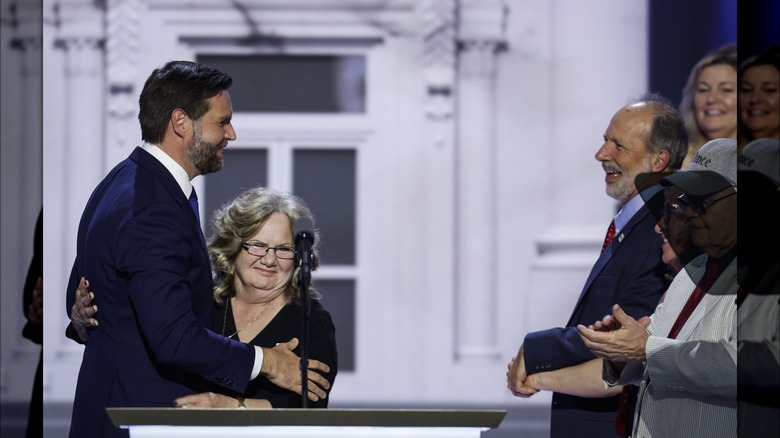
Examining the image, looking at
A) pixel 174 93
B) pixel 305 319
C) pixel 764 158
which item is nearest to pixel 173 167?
pixel 174 93

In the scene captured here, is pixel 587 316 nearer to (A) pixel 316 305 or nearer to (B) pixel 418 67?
(A) pixel 316 305

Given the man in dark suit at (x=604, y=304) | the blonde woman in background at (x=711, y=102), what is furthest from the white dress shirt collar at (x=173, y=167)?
the blonde woman in background at (x=711, y=102)

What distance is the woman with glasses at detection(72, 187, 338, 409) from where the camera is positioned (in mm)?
3578

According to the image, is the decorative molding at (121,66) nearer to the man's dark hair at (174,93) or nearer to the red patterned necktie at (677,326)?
the man's dark hair at (174,93)

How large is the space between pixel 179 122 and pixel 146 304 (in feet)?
2.14

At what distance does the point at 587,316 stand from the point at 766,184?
1053 millimetres

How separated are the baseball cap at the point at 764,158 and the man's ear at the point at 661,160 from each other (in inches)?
44.7

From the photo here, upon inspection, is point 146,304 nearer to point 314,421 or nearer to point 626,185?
point 314,421

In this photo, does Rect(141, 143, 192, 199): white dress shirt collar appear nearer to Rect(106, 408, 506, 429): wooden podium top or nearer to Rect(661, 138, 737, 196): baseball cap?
Rect(106, 408, 506, 429): wooden podium top

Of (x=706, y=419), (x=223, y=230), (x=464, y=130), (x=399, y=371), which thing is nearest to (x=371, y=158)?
(x=464, y=130)

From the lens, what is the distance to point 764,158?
2.71m

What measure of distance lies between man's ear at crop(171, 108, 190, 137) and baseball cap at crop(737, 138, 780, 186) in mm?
1659

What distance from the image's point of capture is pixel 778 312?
264 centimetres

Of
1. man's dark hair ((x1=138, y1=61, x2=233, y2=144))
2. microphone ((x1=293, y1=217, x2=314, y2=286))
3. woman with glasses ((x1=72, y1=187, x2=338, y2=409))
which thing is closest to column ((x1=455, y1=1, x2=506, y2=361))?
woman with glasses ((x1=72, y1=187, x2=338, y2=409))
